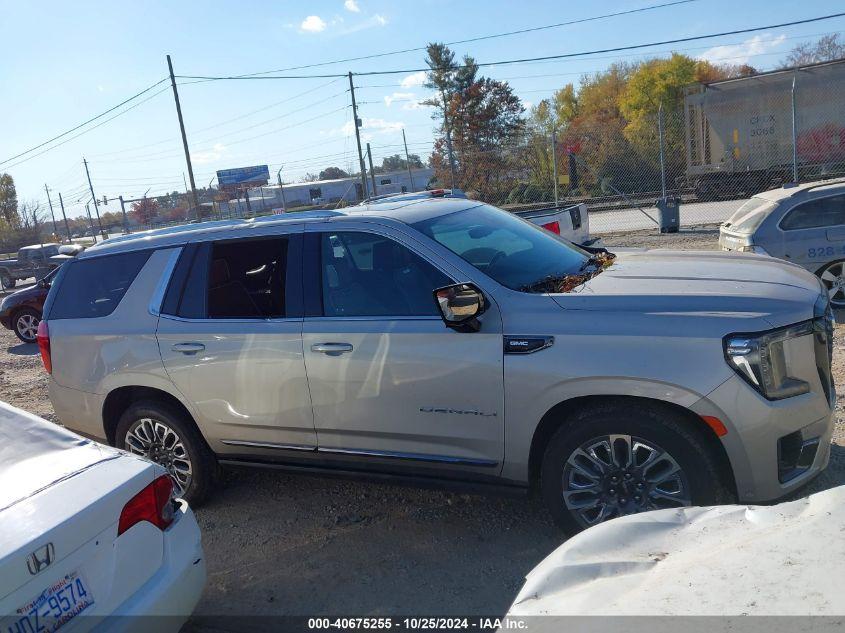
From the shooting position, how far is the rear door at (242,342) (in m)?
4.23

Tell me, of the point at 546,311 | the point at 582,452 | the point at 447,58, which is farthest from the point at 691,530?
the point at 447,58

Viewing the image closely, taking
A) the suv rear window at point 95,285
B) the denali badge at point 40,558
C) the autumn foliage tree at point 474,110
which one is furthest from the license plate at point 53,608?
the autumn foliage tree at point 474,110

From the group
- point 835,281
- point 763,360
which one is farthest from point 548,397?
point 835,281

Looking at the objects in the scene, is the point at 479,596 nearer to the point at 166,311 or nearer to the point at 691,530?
the point at 691,530

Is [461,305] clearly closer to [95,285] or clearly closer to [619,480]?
[619,480]

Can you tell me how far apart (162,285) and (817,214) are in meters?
7.62

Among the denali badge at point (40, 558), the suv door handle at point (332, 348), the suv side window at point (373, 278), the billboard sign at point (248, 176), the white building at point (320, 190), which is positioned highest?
the billboard sign at point (248, 176)

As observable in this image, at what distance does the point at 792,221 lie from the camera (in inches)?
337

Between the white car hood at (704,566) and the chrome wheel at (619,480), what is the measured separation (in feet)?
2.82

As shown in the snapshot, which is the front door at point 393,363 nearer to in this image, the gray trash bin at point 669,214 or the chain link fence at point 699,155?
the gray trash bin at point 669,214

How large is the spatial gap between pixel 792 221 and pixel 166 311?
24.3ft

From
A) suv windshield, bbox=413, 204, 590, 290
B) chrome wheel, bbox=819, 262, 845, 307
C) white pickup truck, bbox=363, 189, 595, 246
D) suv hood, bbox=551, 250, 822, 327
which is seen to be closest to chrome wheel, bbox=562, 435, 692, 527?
suv hood, bbox=551, 250, 822, 327

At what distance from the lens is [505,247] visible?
4.35 meters

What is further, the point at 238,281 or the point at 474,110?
the point at 474,110
